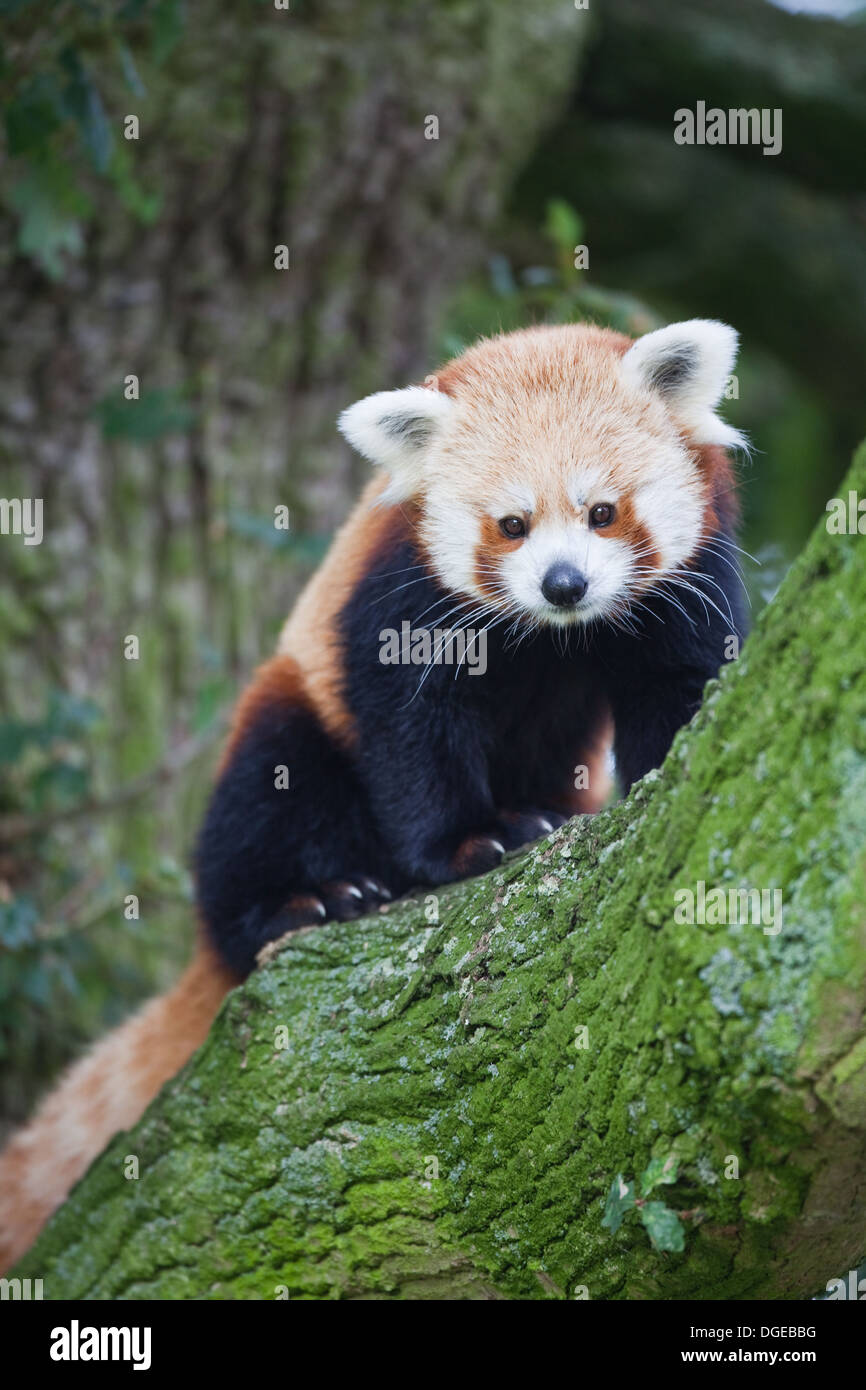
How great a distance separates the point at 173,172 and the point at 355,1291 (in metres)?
4.77

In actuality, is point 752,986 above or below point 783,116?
below

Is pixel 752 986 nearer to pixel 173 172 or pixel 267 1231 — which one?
pixel 267 1231

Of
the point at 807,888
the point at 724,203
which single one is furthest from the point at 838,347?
the point at 807,888

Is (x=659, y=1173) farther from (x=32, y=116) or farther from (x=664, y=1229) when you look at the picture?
(x=32, y=116)

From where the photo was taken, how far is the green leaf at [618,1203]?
7.80ft

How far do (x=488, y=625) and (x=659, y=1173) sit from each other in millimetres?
1767

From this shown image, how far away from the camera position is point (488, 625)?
146 inches

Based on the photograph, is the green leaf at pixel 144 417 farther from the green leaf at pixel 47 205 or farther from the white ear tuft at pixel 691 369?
the white ear tuft at pixel 691 369

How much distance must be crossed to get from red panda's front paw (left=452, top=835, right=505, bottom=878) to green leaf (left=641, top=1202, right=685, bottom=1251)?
57.2 inches

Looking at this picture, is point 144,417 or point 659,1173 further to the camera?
point 144,417

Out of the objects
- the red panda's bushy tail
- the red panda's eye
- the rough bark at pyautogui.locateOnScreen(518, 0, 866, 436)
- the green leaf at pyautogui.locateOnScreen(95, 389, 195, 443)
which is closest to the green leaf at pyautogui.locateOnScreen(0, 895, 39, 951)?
the red panda's bushy tail

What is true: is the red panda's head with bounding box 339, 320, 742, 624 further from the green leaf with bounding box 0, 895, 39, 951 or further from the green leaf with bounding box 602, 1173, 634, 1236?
the green leaf with bounding box 0, 895, 39, 951

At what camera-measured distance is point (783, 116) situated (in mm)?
7410

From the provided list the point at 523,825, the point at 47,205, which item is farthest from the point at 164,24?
the point at 523,825
